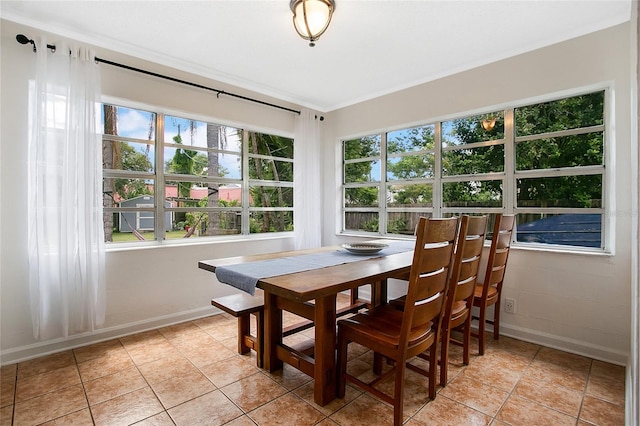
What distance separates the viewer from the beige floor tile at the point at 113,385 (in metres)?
1.93

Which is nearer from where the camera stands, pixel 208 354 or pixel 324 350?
pixel 324 350

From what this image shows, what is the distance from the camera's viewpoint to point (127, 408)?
1810 mm

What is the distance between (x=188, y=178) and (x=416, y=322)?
272 centimetres

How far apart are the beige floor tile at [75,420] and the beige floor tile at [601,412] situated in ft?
8.81

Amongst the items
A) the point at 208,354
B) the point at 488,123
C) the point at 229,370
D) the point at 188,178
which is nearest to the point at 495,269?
the point at 488,123

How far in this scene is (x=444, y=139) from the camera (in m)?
3.42

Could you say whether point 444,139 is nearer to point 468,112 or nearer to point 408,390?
point 468,112

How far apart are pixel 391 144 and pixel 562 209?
1.89 metres

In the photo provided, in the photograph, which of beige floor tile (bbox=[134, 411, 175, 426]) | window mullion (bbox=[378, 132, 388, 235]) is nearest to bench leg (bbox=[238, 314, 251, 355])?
beige floor tile (bbox=[134, 411, 175, 426])

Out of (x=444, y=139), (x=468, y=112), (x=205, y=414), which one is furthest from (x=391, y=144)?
(x=205, y=414)

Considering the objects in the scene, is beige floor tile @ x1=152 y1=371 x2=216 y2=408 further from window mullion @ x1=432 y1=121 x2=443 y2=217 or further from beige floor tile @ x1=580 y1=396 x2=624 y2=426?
window mullion @ x1=432 y1=121 x2=443 y2=217

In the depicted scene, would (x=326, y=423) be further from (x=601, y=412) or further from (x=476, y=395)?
(x=601, y=412)

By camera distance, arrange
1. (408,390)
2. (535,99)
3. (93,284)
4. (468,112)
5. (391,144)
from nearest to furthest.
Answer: (408,390)
(93,284)
(535,99)
(468,112)
(391,144)

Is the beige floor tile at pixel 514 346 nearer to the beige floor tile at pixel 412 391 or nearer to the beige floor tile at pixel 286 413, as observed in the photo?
the beige floor tile at pixel 412 391
